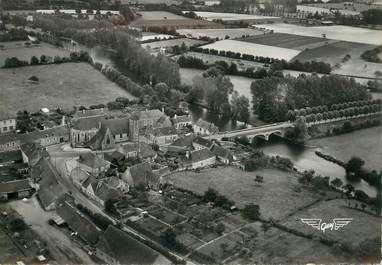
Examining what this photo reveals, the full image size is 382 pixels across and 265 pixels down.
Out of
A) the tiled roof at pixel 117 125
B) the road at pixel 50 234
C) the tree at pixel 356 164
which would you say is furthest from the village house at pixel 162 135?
the tree at pixel 356 164

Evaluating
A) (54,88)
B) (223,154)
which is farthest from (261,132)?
(54,88)

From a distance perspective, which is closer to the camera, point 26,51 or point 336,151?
point 336,151

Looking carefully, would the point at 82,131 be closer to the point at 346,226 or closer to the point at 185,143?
the point at 185,143

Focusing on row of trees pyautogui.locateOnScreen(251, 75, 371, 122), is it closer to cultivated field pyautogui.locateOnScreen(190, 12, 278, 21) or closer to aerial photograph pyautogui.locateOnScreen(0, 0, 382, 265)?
aerial photograph pyautogui.locateOnScreen(0, 0, 382, 265)

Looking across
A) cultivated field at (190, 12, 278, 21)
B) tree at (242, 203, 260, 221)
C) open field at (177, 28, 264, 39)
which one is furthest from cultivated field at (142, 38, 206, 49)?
tree at (242, 203, 260, 221)

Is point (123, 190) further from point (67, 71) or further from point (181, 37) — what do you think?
point (181, 37)

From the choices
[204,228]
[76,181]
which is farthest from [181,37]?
[204,228]

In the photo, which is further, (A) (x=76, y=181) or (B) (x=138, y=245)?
(A) (x=76, y=181)
